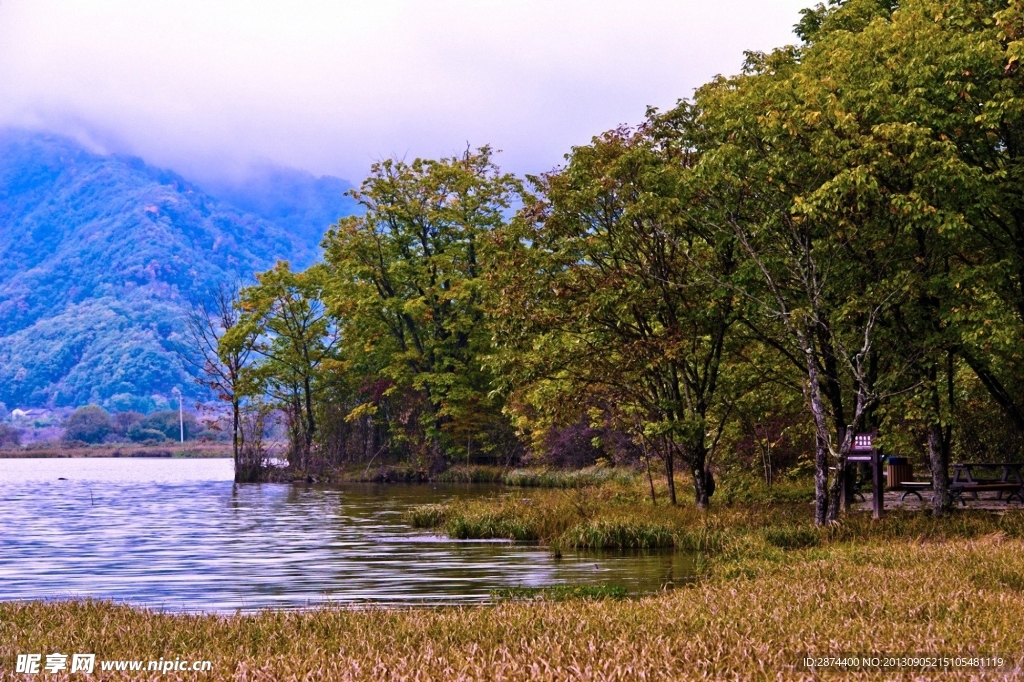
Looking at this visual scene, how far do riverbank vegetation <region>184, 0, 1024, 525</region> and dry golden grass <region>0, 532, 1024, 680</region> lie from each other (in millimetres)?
9345

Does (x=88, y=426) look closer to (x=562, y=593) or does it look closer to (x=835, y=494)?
(x=835, y=494)

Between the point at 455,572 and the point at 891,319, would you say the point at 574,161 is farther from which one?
the point at 455,572

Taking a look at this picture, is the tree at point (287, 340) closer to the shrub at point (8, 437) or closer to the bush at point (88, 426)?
the shrub at point (8, 437)

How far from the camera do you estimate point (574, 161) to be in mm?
28562

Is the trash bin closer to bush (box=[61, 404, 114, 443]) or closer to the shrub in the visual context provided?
the shrub

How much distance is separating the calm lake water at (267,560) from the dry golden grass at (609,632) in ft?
11.6

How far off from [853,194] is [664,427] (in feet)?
26.1

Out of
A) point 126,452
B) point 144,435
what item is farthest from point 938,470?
point 144,435

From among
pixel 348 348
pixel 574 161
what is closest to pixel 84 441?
pixel 348 348

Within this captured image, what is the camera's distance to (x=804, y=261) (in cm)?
2386

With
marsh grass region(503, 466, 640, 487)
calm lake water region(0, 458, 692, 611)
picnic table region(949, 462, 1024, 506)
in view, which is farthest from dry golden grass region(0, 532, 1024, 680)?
marsh grass region(503, 466, 640, 487)

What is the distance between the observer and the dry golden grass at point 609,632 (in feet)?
28.2

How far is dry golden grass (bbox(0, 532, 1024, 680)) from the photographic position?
28.2ft

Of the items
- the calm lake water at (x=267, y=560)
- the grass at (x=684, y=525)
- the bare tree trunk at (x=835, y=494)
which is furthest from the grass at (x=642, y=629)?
the bare tree trunk at (x=835, y=494)
